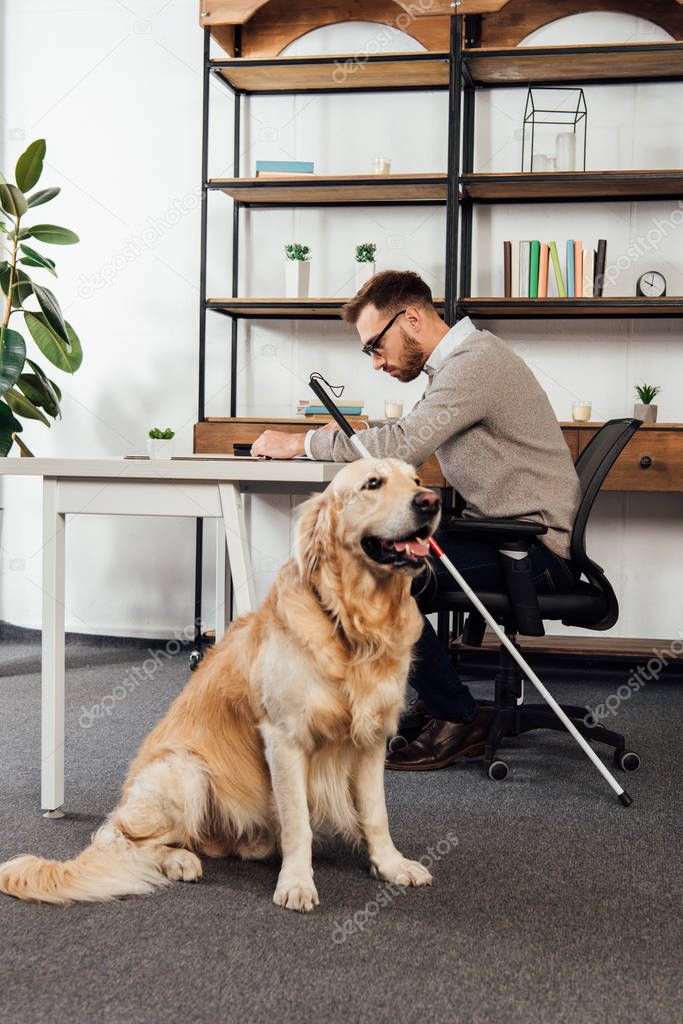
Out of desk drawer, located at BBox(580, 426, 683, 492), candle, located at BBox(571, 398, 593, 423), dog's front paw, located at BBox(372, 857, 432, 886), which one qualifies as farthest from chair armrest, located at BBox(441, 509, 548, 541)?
candle, located at BBox(571, 398, 593, 423)

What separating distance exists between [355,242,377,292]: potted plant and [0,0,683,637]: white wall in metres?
0.07

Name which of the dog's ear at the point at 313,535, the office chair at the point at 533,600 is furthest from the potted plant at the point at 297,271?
the dog's ear at the point at 313,535

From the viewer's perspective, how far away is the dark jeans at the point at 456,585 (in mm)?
2420

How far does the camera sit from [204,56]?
3.82 metres

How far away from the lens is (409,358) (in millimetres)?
2699

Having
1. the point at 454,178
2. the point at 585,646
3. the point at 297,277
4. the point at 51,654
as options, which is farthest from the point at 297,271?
the point at 51,654

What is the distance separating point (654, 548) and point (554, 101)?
1833 mm

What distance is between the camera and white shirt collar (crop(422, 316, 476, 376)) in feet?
8.59

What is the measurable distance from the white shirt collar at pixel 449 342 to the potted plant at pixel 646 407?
121 centimetres

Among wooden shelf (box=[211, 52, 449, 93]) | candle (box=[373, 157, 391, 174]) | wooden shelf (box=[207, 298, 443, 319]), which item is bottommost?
wooden shelf (box=[207, 298, 443, 319])

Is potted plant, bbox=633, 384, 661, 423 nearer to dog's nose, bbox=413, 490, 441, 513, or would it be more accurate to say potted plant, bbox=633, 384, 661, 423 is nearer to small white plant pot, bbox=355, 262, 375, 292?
small white plant pot, bbox=355, 262, 375, 292

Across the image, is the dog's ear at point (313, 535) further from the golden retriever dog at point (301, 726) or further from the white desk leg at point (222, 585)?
the white desk leg at point (222, 585)

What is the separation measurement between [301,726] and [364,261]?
267 cm

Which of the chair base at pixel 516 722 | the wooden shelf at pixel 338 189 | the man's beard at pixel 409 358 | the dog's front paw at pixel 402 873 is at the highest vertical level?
the wooden shelf at pixel 338 189
